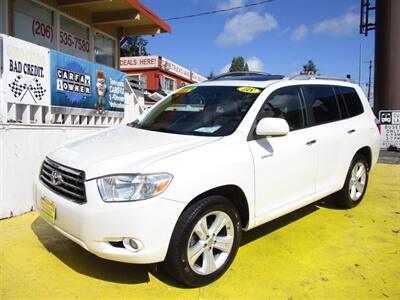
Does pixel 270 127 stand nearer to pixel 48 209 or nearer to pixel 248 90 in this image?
pixel 248 90

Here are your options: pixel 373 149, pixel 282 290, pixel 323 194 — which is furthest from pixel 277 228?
pixel 373 149

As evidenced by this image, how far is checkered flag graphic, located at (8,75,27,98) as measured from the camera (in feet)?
16.6

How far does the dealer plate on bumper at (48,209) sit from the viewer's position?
325cm

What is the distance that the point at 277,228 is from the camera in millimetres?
4617

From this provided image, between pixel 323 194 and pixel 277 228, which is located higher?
pixel 323 194

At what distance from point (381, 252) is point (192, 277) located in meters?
2.11

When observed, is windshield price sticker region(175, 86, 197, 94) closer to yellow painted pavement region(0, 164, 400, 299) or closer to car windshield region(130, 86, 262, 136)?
car windshield region(130, 86, 262, 136)

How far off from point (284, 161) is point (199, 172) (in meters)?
1.19

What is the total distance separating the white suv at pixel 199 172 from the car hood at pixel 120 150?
1cm

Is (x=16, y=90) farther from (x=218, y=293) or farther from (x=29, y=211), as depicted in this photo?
(x=218, y=293)

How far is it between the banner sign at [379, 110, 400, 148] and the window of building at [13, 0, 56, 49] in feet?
32.8

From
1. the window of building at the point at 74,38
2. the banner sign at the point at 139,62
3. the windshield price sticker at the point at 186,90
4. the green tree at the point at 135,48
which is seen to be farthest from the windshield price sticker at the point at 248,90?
the green tree at the point at 135,48

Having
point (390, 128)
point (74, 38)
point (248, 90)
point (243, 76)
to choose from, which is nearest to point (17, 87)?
point (243, 76)

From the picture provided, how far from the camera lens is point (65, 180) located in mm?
3215
